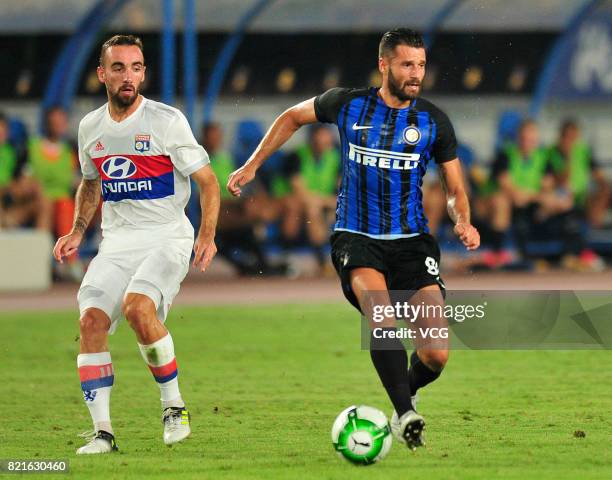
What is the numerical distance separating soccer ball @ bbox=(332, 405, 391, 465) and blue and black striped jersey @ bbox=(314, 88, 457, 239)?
993mm

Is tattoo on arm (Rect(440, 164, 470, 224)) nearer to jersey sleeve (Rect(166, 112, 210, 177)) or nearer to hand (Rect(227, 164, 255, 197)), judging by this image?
hand (Rect(227, 164, 255, 197))

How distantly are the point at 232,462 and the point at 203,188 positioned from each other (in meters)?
1.44

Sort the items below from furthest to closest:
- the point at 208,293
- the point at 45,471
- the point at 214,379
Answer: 1. the point at 208,293
2. the point at 214,379
3. the point at 45,471

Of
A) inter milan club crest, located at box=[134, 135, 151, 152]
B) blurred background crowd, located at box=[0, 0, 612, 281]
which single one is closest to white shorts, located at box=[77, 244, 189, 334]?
inter milan club crest, located at box=[134, 135, 151, 152]

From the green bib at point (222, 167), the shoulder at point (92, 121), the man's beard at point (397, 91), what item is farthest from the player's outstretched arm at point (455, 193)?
the green bib at point (222, 167)

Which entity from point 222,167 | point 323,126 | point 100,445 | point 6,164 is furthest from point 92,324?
point 323,126

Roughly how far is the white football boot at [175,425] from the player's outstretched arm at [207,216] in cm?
71

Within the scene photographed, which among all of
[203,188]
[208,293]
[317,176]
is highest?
[203,188]

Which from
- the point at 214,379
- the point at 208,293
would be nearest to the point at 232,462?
the point at 214,379

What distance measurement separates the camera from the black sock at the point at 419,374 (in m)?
7.64

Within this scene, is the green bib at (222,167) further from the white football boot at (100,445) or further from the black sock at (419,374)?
the white football boot at (100,445)

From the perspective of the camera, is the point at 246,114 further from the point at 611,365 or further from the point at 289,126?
the point at 289,126

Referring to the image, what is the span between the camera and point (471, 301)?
12406 mm

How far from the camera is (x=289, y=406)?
9.03 meters
